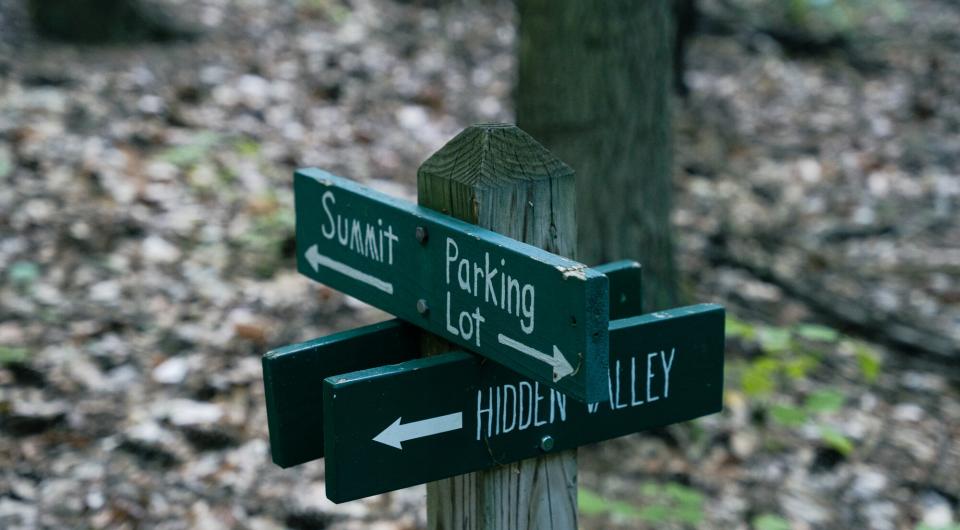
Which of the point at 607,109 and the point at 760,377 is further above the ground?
the point at 607,109

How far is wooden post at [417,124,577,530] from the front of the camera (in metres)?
2.00

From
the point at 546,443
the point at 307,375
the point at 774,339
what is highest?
the point at 307,375

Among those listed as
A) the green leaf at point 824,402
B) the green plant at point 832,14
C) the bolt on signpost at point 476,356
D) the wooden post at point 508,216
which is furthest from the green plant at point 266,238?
the green plant at point 832,14

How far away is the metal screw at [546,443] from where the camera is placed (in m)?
2.09

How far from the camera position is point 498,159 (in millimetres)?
2004

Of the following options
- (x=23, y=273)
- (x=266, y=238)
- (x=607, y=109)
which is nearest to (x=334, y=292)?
(x=266, y=238)

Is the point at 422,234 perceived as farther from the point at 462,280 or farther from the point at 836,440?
the point at 836,440

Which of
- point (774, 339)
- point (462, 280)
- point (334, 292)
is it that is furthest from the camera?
point (334, 292)

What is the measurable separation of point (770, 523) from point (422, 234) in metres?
2.42

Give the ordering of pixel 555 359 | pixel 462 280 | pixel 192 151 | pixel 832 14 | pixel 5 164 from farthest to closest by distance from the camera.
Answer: pixel 832 14 → pixel 192 151 → pixel 5 164 → pixel 462 280 → pixel 555 359

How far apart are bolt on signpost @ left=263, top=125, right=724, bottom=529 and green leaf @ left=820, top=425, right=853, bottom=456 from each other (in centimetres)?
242

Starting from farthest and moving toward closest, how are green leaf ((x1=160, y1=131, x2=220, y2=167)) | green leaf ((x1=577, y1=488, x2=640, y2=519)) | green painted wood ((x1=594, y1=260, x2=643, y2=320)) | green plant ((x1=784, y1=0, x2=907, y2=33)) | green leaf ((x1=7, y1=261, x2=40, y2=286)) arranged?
1. green plant ((x1=784, y1=0, x2=907, y2=33))
2. green leaf ((x1=160, y1=131, x2=220, y2=167))
3. green leaf ((x1=7, y1=261, x2=40, y2=286))
4. green leaf ((x1=577, y1=488, x2=640, y2=519))
5. green painted wood ((x1=594, y1=260, x2=643, y2=320))

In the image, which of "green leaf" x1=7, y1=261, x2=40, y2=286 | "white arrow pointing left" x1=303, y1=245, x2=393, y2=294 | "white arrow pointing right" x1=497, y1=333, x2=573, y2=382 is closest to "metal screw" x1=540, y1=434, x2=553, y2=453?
"white arrow pointing right" x1=497, y1=333, x2=573, y2=382

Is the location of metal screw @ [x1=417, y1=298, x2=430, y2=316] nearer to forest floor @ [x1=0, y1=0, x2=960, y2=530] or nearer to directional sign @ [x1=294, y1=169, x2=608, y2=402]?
directional sign @ [x1=294, y1=169, x2=608, y2=402]
